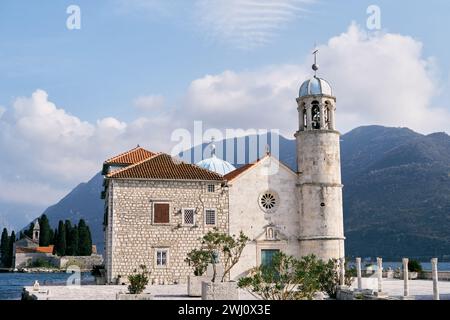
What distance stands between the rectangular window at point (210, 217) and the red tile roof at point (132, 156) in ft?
20.4

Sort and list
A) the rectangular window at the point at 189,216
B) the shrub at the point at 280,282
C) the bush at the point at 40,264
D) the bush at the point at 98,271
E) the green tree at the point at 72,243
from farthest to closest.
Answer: the bush at the point at 40,264 → the green tree at the point at 72,243 → the bush at the point at 98,271 → the rectangular window at the point at 189,216 → the shrub at the point at 280,282

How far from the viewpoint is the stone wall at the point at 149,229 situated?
111 feet

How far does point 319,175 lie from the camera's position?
36.5 meters

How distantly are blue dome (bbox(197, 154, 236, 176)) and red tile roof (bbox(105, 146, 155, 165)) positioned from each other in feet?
32.3

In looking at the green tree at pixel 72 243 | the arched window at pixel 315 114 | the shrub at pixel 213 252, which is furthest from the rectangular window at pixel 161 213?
the green tree at pixel 72 243

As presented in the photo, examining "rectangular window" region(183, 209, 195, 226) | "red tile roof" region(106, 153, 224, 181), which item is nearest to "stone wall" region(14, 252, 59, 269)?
"red tile roof" region(106, 153, 224, 181)

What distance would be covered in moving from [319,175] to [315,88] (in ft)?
18.4

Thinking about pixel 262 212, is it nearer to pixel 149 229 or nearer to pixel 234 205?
pixel 234 205

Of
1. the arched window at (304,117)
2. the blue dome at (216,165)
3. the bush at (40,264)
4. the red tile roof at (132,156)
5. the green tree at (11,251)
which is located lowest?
the bush at (40,264)

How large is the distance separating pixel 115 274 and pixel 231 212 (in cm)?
779

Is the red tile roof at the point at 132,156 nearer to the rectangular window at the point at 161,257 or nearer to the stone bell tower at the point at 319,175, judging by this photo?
the rectangular window at the point at 161,257

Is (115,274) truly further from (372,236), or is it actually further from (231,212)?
(372,236)

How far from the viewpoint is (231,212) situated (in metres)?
36.1
